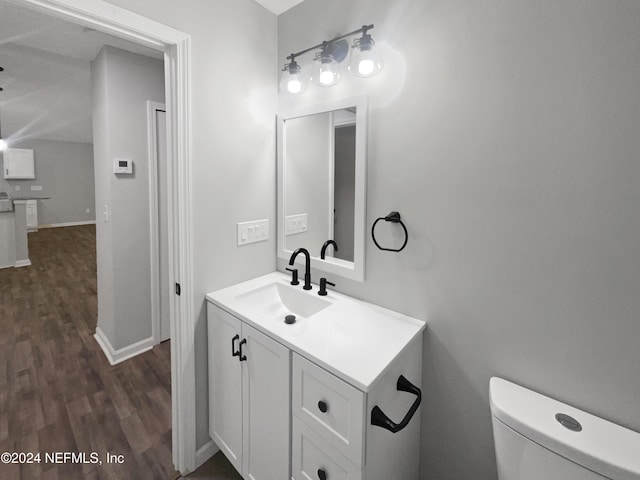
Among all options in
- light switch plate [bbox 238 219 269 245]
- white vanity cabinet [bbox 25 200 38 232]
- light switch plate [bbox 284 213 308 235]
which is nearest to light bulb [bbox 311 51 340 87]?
light switch plate [bbox 284 213 308 235]

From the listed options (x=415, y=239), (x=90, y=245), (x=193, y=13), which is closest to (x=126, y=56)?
(x=193, y=13)

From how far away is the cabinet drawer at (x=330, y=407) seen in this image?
941 millimetres

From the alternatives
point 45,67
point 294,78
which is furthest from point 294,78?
point 45,67

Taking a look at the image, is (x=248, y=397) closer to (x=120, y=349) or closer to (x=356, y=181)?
(x=356, y=181)

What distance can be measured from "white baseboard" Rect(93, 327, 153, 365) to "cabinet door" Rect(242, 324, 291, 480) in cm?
168

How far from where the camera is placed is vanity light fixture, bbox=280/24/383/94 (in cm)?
131

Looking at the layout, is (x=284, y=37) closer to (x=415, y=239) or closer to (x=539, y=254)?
(x=415, y=239)

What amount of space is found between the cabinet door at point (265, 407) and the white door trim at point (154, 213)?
5.58ft

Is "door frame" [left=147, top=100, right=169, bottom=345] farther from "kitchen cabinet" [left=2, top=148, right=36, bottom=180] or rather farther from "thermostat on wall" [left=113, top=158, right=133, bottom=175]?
"kitchen cabinet" [left=2, top=148, right=36, bottom=180]

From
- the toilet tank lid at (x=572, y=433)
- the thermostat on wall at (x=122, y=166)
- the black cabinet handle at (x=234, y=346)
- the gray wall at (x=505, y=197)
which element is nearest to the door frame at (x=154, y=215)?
the thermostat on wall at (x=122, y=166)

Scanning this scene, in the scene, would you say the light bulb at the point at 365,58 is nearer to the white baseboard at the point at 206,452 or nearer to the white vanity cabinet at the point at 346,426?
the white vanity cabinet at the point at 346,426

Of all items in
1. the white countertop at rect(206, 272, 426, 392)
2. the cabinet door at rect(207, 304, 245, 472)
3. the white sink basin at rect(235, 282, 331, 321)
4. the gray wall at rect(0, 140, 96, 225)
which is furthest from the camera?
the gray wall at rect(0, 140, 96, 225)

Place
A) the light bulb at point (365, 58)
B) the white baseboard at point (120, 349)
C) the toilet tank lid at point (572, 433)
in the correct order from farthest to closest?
the white baseboard at point (120, 349), the light bulb at point (365, 58), the toilet tank lid at point (572, 433)

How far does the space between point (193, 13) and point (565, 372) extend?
6.88 ft
